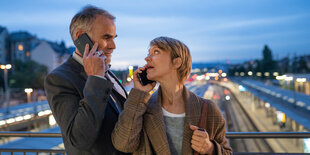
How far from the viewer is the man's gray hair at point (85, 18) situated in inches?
74.1

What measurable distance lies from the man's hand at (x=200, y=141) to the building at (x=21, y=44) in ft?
174

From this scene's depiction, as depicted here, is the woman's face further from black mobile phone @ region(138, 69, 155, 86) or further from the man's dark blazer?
the man's dark blazer

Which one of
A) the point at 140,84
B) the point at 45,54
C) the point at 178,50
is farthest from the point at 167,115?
the point at 45,54

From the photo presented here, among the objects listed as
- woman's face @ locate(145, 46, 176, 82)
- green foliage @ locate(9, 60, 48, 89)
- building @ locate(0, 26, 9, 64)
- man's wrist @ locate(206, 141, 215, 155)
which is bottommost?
green foliage @ locate(9, 60, 48, 89)

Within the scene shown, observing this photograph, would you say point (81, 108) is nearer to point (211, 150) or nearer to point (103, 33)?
point (103, 33)

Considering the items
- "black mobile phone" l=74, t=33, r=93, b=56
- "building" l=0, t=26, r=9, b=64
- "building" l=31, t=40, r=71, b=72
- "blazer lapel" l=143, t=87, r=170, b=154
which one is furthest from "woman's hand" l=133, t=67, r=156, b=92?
"building" l=0, t=26, r=9, b=64

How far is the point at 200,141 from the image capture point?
1683mm

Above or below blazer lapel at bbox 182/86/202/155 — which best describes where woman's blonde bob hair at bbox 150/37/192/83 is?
above

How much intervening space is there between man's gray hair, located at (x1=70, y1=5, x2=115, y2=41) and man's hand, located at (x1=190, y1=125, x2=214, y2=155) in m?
1.03

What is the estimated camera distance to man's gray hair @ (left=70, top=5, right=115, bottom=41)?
6.18ft

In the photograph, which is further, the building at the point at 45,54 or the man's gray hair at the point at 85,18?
the building at the point at 45,54

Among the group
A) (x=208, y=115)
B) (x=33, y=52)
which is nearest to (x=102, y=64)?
(x=208, y=115)

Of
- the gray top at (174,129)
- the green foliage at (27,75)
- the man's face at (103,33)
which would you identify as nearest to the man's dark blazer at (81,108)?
the man's face at (103,33)

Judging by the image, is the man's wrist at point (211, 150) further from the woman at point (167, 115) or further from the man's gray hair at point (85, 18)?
the man's gray hair at point (85, 18)
